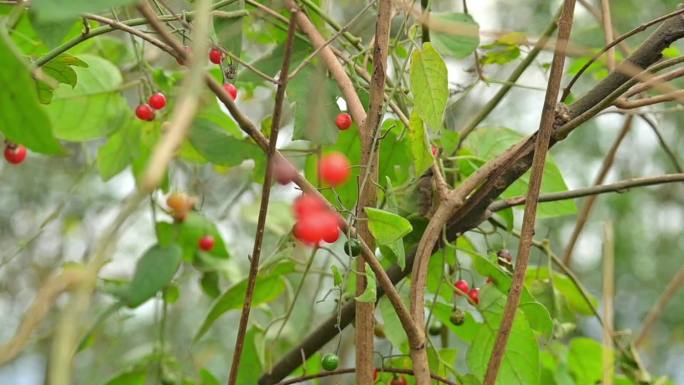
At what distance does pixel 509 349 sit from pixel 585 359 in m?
0.31

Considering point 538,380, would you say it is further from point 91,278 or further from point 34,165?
point 34,165

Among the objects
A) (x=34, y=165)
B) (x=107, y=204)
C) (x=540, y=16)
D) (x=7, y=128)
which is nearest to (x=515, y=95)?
(x=540, y=16)

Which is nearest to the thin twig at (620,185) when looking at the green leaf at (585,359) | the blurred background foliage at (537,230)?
the green leaf at (585,359)

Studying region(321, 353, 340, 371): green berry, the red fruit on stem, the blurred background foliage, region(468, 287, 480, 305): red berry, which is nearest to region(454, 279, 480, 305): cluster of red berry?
region(468, 287, 480, 305): red berry

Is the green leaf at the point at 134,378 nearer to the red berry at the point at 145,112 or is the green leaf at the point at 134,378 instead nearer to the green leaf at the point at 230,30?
the red berry at the point at 145,112

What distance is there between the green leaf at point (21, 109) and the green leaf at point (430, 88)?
265 millimetres

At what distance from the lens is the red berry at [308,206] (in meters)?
0.49

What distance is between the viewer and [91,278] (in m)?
0.31

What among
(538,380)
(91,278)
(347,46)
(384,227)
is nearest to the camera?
(91,278)

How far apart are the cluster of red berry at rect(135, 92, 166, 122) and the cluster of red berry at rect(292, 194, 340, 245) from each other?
381 millimetres

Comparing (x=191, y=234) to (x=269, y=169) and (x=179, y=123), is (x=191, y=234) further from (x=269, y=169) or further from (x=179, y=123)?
(x=179, y=123)

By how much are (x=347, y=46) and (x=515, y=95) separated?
190cm

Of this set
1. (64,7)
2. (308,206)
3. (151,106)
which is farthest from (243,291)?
(64,7)

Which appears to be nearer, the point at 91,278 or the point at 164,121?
the point at 91,278
